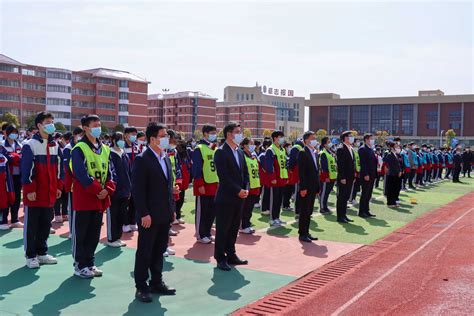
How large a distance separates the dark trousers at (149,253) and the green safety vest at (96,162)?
1.23 meters

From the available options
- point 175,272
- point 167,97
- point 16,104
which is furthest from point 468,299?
point 167,97

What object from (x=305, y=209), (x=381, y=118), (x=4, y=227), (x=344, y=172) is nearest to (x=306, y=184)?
(x=305, y=209)

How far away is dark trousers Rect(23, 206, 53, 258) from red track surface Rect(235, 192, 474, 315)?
3.26 meters

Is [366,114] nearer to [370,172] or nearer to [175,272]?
[370,172]

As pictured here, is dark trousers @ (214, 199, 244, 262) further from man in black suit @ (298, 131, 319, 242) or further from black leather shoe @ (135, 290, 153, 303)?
man in black suit @ (298, 131, 319, 242)

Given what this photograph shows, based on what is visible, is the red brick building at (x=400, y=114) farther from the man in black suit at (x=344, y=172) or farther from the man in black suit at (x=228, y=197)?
the man in black suit at (x=228, y=197)

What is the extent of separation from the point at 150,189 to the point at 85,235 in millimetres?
1422

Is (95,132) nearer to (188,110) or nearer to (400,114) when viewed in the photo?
(400,114)

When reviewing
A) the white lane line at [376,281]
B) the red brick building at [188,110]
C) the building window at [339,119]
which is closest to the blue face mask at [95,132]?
the white lane line at [376,281]

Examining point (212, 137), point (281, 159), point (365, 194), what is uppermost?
point (212, 137)

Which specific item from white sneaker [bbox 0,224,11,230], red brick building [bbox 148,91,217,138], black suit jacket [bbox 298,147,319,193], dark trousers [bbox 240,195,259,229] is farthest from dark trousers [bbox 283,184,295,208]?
red brick building [bbox 148,91,217,138]

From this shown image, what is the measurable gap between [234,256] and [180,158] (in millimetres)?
4192

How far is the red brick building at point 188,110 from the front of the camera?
100625 mm

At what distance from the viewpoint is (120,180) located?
8.39 m
